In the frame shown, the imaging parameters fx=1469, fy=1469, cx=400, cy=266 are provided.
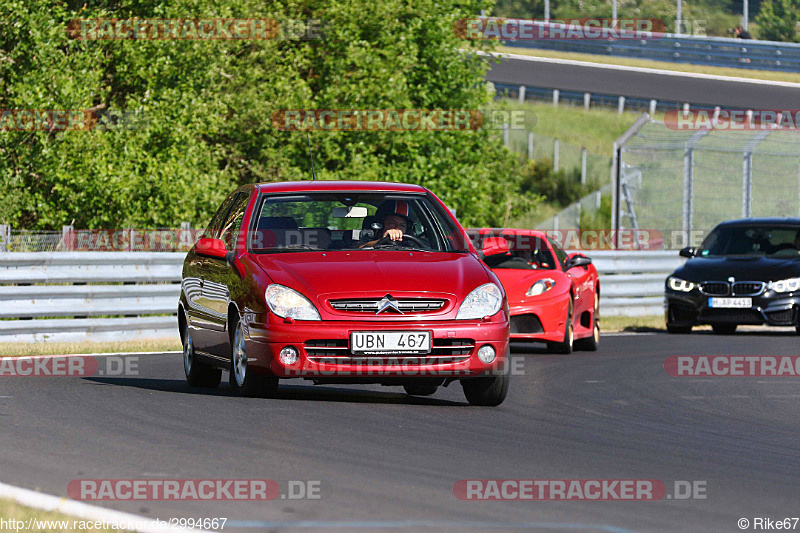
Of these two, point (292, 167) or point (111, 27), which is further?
point (292, 167)

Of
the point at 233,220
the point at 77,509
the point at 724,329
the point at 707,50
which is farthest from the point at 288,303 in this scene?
the point at 707,50

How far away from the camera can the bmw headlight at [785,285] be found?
1928 centimetres

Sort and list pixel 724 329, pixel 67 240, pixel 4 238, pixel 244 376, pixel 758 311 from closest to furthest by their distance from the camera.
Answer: pixel 244 376
pixel 4 238
pixel 67 240
pixel 758 311
pixel 724 329

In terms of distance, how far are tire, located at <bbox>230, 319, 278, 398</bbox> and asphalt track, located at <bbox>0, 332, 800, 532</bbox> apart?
14 centimetres

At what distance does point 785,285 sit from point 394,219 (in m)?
10.1

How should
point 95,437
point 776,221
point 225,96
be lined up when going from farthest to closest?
point 225,96 < point 776,221 < point 95,437

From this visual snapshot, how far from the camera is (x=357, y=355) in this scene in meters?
9.40

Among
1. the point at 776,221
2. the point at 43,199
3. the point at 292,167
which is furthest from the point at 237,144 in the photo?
the point at 776,221

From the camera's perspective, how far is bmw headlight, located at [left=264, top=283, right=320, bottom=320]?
372 inches

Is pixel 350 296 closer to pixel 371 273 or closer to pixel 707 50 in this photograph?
pixel 371 273

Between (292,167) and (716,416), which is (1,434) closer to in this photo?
(716,416)

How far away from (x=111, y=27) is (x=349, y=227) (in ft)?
48.5

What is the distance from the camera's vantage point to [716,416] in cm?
1011

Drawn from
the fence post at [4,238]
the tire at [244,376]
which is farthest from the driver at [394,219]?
the fence post at [4,238]
